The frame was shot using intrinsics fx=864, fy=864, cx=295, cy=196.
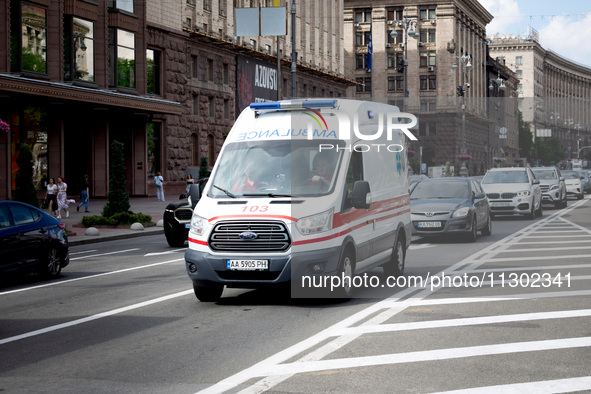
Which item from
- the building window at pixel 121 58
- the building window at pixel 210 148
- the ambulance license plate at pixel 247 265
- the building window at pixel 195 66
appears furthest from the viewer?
the building window at pixel 210 148

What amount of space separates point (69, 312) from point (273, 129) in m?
3.48

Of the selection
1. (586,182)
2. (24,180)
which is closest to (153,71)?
(24,180)

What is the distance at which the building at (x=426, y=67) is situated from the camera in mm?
95938

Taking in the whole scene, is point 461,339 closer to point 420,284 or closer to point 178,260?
point 420,284

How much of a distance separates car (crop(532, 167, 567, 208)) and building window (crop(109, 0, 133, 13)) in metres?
22.3

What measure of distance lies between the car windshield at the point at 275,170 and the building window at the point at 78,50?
30662 mm

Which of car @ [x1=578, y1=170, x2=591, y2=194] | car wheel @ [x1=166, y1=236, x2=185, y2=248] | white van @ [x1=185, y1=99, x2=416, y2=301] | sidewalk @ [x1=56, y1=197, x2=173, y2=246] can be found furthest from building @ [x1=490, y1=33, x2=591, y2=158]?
white van @ [x1=185, y1=99, x2=416, y2=301]

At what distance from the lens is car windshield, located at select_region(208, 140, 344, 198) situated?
423 inches

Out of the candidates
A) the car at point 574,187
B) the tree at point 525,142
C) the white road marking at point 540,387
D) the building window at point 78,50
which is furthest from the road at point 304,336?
the tree at point 525,142

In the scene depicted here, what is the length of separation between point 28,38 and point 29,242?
2533 cm

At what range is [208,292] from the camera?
35.8 feet

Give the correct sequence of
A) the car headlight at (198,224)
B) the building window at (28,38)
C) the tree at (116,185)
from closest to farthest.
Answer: the car headlight at (198,224) → the tree at (116,185) → the building window at (28,38)

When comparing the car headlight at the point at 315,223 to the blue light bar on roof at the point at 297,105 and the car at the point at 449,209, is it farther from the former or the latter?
the car at the point at 449,209

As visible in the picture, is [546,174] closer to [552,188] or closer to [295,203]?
[552,188]
